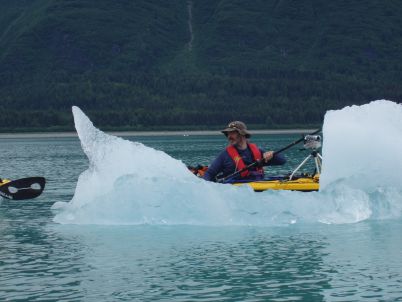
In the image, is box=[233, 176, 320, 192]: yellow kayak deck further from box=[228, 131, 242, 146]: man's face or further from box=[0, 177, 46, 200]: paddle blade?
box=[0, 177, 46, 200]: paddle blade

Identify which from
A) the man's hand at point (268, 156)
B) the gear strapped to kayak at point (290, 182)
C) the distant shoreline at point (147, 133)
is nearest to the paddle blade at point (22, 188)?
the gear strapped to kayak at point (290, 182)

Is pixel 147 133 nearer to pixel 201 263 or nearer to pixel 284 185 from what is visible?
pixel 284 185

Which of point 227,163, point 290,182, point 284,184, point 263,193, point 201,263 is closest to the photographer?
point 201,263

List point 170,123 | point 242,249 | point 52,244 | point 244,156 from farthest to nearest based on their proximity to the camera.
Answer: point 170,123 → point 244,156 → point 52,244 → point 242,249

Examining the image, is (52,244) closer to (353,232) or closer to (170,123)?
(353,232)

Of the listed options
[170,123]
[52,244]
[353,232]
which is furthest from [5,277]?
[170,123]

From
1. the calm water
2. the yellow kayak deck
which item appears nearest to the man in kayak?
the yellow kayak deck

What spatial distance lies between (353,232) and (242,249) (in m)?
3.37

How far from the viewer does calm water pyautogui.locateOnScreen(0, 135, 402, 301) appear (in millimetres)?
18203

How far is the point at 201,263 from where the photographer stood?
21.0 metres

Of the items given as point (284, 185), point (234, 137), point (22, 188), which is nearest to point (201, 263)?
point (284, 185)

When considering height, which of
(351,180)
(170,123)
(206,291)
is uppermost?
(170,123)

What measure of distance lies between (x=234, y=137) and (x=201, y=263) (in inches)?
248

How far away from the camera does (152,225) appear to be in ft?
83.7
